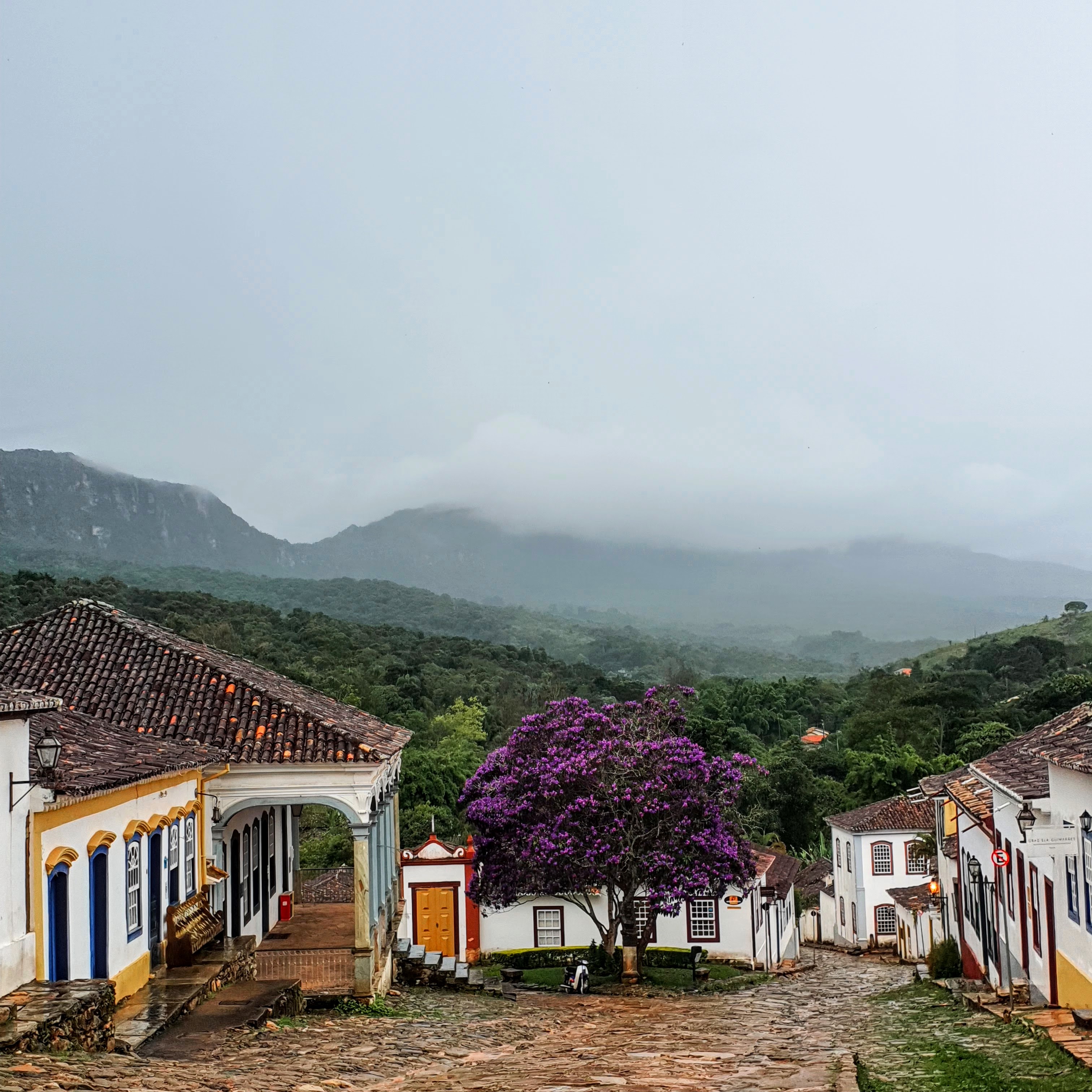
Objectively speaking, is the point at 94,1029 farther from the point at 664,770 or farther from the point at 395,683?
the point at 395,683

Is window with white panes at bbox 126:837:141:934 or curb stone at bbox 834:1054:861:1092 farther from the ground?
window with white panes at bbox 126:837:141:934

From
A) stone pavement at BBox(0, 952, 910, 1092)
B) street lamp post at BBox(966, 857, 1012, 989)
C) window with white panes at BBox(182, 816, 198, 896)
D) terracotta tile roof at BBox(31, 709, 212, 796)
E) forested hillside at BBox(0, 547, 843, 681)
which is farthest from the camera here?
forested hillside at BBox(0, 547, 843, 681)

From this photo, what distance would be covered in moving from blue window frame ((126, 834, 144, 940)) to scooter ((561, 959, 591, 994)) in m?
12.1

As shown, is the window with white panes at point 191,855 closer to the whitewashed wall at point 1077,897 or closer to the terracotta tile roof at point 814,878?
the whitewashed wall at point 1077,897

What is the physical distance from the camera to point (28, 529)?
18375 cm

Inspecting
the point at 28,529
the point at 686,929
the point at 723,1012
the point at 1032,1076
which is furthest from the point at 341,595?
the point at 1032,1076

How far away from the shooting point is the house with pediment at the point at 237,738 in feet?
56.9

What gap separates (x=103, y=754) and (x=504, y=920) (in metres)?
19.0

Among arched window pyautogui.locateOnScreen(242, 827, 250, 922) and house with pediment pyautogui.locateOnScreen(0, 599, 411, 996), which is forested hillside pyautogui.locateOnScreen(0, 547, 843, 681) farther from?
arched window pyautogui.locateOnScreen(242, 827, 250, 922)

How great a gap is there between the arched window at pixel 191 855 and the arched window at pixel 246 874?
2852mm

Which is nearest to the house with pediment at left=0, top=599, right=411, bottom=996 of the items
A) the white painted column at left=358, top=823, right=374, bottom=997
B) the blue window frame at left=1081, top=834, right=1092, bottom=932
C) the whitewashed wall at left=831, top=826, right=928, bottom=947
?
the white painted column at left=358, top=823, right=374, bottom=997

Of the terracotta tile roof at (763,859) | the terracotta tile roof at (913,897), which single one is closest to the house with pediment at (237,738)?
the terracotta tile roof at (763,859)

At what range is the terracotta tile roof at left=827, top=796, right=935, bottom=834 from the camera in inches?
1781

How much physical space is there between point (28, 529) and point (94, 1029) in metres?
191
